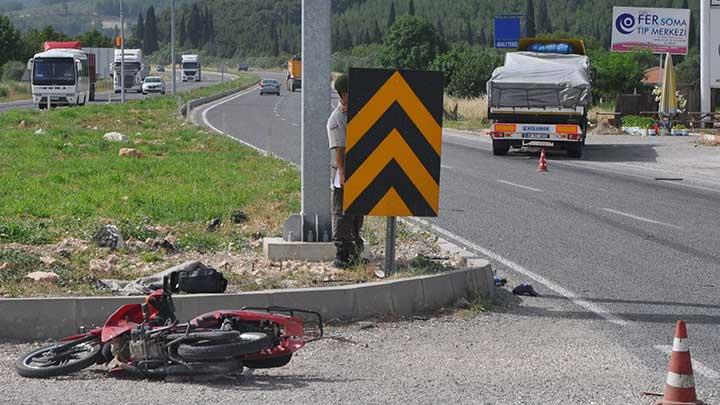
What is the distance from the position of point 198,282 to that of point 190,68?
385 feet

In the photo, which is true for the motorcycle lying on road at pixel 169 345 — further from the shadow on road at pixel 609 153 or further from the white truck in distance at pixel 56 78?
the white truck in distance at pixel 56 78

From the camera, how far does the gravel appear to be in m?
6.62

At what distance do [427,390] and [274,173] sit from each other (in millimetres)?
13530

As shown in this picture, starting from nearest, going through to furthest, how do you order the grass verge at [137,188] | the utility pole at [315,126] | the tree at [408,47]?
the utility pole at [315,126] < the grass verge at [137,188] < the tree at [408,47]

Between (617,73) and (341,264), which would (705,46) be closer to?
(617,73)


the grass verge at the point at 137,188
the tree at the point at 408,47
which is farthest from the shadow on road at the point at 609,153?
the tree at the point at 408,47

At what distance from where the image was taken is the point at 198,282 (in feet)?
28.2

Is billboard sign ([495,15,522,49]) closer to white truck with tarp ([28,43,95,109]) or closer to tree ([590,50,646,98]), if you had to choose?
tree ([590,50,646,98])

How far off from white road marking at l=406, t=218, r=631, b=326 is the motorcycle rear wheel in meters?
3.31

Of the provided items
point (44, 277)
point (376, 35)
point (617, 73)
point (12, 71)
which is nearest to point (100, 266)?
point (44, 277)

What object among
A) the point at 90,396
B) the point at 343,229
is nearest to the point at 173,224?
the point at 343,229

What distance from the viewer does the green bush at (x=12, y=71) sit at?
99.3m

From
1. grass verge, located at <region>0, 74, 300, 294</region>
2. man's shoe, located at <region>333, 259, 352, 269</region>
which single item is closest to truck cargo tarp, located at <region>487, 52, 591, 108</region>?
grass verge, located at <region>0, 74, 300, 294</region>

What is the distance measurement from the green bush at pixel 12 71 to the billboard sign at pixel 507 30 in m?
49.3
